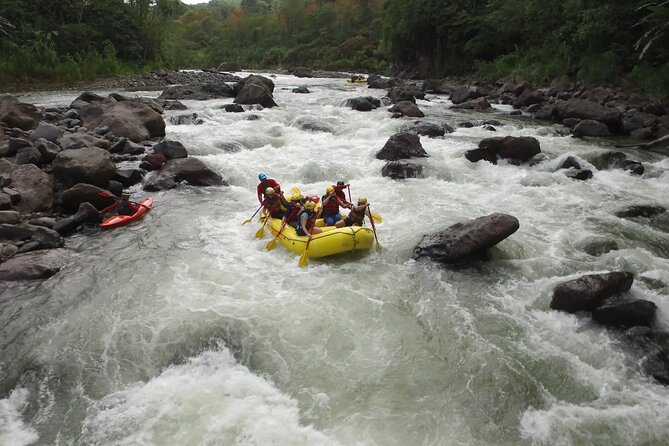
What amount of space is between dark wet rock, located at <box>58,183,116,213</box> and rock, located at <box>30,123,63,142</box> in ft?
9.64

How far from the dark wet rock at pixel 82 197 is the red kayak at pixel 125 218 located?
1.77ft

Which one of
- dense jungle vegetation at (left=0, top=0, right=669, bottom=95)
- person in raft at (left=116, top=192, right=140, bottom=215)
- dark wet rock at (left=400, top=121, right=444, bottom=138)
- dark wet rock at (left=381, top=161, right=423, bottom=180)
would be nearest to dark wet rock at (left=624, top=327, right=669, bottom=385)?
dark wet rock at (left=381, top=161, right=423, bottom=180)

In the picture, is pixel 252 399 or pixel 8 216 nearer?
pixel 252 399

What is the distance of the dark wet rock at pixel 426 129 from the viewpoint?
13.1 meters

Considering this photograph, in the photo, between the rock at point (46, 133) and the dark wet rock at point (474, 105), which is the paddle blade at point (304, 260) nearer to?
the rock at point (46, 133)

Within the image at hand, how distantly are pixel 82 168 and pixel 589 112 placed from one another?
46.1 ft

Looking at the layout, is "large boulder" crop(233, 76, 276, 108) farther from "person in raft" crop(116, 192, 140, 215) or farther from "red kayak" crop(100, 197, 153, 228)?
"person in raft" crop(116, 192, 140, 215)

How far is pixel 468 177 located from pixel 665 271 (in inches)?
180

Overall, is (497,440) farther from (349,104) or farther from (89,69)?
(89,69)

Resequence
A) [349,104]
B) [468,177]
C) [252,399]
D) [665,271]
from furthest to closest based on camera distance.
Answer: [349,104] < [468,177] < [665,271] < [252,399]

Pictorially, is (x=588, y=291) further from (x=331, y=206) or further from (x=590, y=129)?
(x=590, y=129)

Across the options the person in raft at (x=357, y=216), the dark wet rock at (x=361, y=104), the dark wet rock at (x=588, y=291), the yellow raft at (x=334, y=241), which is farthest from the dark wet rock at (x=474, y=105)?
the dark wet rock at (x=588, y=291)

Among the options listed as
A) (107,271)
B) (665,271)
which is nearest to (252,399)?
(107,271)

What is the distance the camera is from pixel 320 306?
5.52 meters
